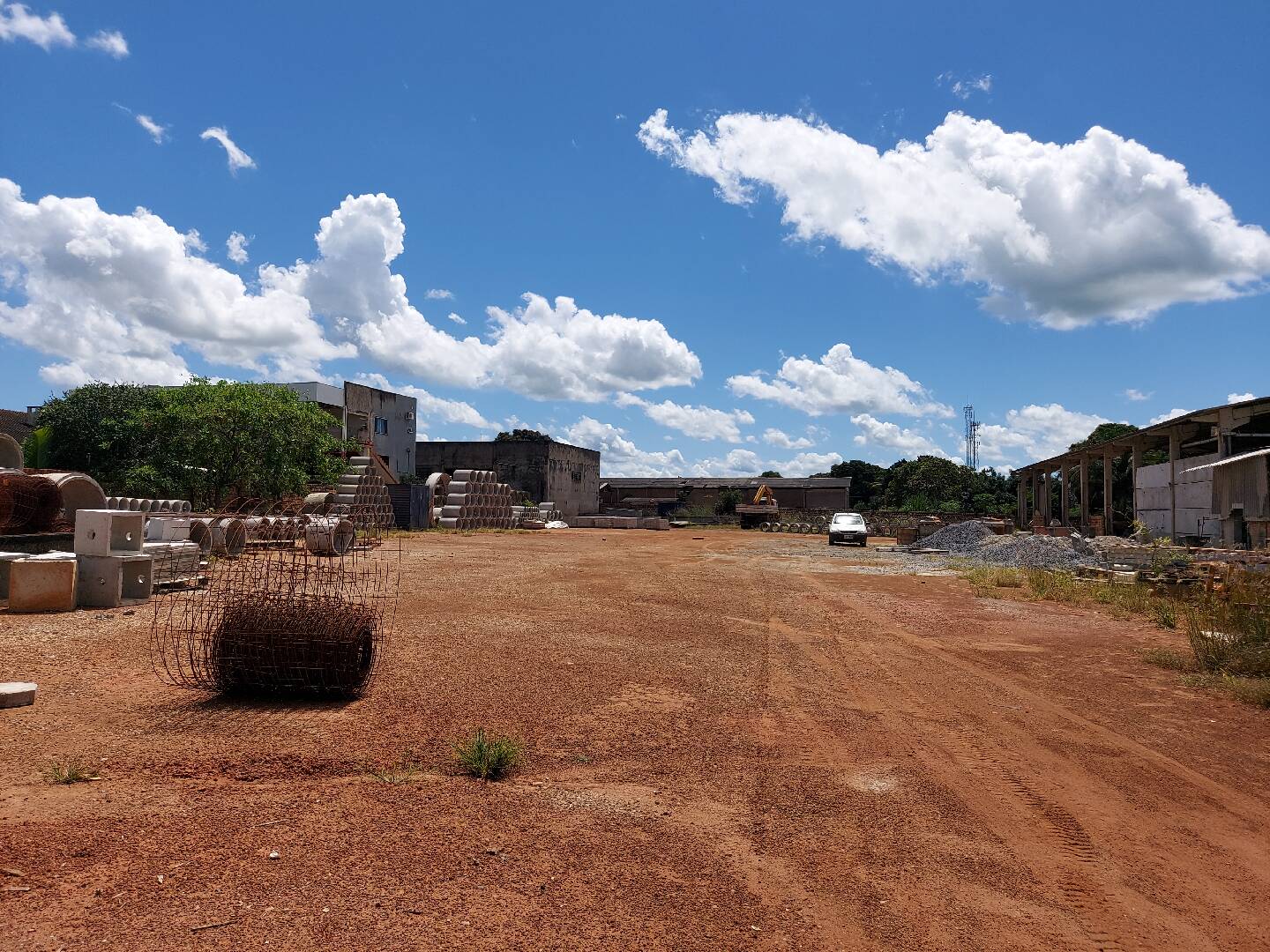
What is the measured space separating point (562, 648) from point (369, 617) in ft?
9.64

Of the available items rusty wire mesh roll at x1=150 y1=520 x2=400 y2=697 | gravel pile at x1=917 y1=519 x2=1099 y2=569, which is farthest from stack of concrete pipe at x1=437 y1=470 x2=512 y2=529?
rusty wire mesh roll at x1=150 y1=520 x2=400 y2=697

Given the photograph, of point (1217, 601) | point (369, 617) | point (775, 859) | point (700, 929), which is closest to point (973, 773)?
point (775, 859)

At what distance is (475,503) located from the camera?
3988 cm

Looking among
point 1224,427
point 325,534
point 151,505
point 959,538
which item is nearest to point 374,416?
point 151,505

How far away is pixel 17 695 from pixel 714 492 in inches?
2643

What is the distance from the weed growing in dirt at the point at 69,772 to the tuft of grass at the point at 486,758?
2.18 meters

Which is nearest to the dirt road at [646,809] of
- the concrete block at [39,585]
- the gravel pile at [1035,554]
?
the concrete block at [39,585]

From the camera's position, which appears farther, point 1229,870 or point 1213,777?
point 1213,777

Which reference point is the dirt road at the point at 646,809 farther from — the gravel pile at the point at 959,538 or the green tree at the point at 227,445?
the gravel pile at the point at 959,538

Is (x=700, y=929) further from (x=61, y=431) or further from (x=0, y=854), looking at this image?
(x=61, y=431)

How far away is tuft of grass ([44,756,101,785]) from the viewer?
4.88 m

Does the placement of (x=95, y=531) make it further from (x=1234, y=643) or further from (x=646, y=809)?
(x=1234, y=643)

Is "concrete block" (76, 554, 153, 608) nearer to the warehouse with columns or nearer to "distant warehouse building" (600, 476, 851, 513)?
the warehouse with columns

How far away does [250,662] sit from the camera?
6.79m
